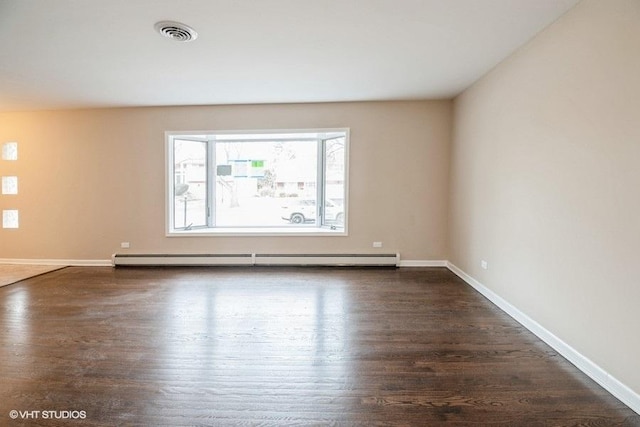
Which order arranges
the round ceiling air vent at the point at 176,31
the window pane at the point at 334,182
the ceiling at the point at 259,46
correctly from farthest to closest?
1. the window pane at the point at 334,182
2. the round ceiling air vent at the point at 176,31
3. the ceiling at the point at 259,46

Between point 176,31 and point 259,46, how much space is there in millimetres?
716

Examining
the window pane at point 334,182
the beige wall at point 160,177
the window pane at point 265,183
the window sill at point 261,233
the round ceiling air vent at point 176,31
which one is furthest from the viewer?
the window pane at point 265,183

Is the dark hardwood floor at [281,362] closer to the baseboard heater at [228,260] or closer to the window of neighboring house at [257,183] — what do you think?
the baseboard heater at [228,260]

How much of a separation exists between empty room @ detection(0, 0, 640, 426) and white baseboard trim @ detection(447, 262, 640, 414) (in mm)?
17

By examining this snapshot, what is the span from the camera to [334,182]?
217 inches

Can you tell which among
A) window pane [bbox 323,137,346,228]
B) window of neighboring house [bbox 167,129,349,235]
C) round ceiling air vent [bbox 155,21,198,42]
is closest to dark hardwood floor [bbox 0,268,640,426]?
window pane [bbox 323,137,346,228]

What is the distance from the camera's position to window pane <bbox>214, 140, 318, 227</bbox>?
5660 millimetres

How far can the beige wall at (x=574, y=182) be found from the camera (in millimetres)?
1971

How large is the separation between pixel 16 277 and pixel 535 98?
6.78m

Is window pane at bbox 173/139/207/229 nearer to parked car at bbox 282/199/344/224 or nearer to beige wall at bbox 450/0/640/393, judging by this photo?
parked car at bbox 282/199/344/224

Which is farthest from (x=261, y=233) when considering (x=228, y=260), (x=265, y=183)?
(x=265, y=183)

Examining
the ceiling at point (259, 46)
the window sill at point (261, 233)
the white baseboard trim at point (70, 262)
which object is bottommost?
the white baseboard trim at point (70, 262)

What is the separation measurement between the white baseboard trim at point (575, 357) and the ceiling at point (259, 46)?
100 inches

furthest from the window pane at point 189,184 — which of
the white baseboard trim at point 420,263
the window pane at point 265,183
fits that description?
the white baseboard trim at point 420,263
